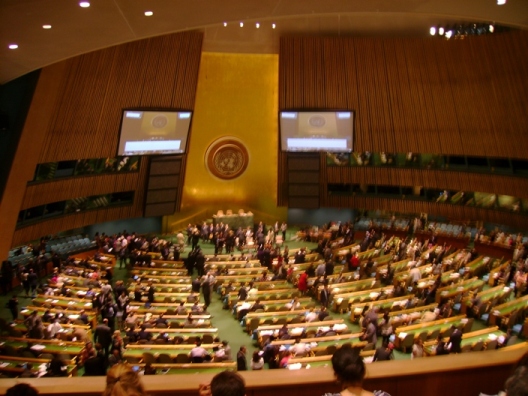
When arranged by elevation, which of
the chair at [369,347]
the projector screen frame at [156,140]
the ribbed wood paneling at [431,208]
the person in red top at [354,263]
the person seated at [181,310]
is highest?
the projector screen frame at [156,140]

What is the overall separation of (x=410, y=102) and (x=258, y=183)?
7372 mm

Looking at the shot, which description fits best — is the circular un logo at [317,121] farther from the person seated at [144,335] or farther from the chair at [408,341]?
the person seated at [144,335]

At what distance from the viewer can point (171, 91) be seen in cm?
2106

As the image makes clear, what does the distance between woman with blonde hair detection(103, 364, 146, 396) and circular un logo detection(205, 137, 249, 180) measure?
23211mm

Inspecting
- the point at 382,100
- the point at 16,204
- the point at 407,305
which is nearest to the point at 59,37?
the point at 16,204

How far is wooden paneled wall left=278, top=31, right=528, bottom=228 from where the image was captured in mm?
20231

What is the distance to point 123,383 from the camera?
8.05ft

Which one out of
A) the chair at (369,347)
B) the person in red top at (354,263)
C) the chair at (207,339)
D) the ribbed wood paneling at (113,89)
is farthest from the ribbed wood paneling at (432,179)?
the chair at (207,339)

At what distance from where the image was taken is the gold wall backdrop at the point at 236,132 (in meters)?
24.8

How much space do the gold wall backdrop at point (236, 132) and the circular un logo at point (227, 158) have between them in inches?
7.1

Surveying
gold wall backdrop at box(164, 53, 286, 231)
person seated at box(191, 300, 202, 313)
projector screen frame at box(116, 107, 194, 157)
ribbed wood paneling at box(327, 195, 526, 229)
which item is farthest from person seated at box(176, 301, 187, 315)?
ribbed wood paneling at box(327, 195, 526, 229)

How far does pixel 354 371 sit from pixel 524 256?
16.5 m

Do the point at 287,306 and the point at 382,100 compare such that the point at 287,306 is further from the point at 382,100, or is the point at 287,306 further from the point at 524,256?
the point at 382,100

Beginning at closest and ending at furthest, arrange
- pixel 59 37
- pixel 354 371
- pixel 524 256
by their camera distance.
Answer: pixel 354 371
pixel 59 37
pixel 524 256
